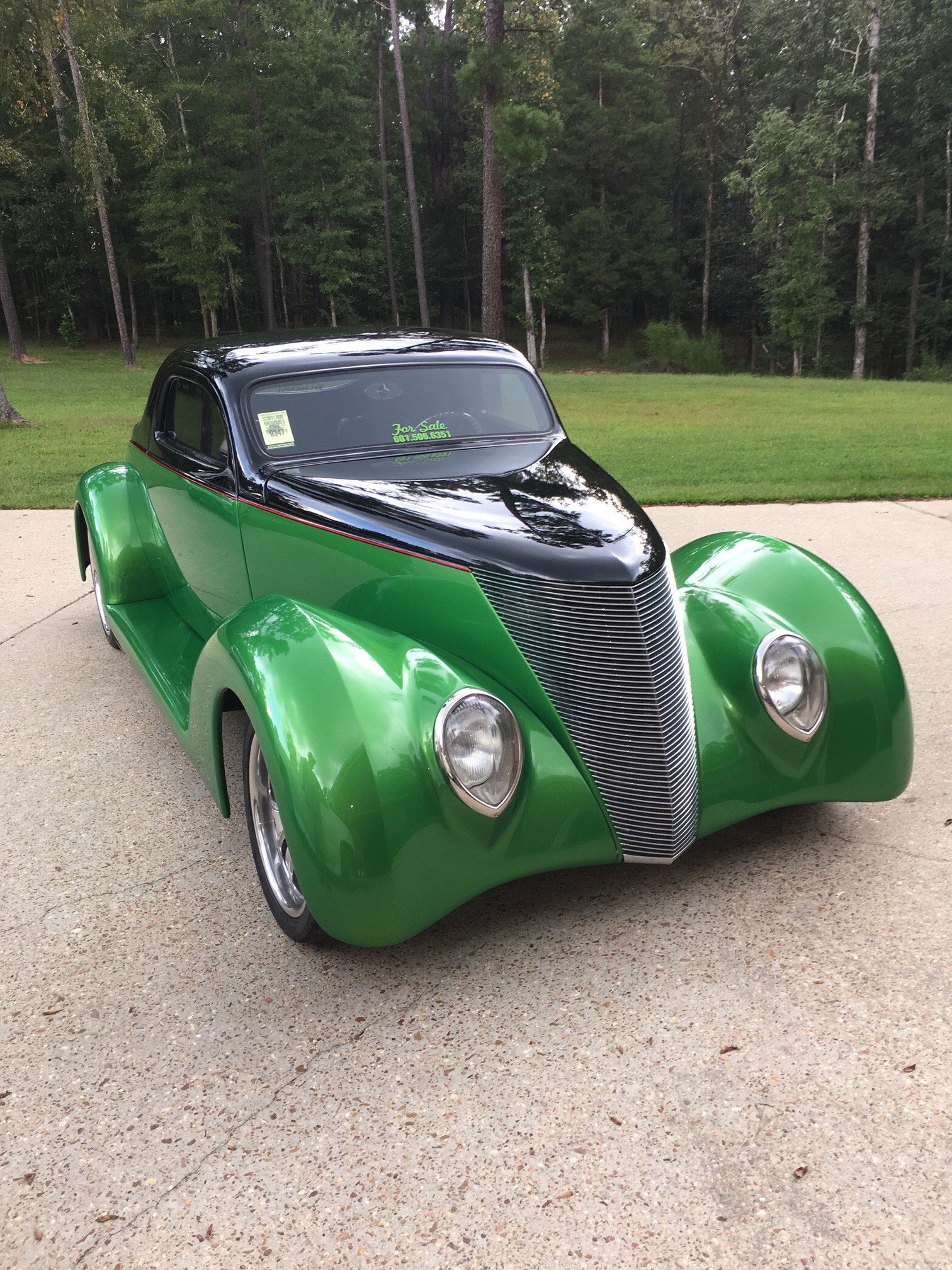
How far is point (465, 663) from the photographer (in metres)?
2.96

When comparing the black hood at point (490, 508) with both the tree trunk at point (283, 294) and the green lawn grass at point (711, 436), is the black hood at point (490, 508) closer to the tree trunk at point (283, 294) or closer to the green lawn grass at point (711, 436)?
the green lawn grass at point (711, 436)

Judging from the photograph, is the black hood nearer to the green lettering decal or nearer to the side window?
the green lettering decal

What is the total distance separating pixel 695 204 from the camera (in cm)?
5206

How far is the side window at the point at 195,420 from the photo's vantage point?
412 centimetres

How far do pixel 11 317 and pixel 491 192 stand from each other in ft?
66.7

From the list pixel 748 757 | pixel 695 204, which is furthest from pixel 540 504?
pixel 695 204

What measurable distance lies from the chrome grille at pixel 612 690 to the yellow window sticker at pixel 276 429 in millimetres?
1424

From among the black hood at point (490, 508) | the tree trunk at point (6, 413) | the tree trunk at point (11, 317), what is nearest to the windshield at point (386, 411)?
the black hood at point (490, 508)

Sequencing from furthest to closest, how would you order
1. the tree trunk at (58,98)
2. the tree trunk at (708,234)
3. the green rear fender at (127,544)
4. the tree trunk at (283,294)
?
the tree trunk at (283,294) → the tree trunk at (708,234) → the tree trunk at (58,98) → the green rear fender at (127,544)

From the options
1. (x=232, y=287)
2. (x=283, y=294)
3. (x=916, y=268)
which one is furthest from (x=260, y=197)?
(x=916, y=268)

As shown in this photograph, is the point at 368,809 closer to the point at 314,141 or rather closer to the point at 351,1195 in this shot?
the point at 351,1195

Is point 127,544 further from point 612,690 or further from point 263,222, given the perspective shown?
point 263,222

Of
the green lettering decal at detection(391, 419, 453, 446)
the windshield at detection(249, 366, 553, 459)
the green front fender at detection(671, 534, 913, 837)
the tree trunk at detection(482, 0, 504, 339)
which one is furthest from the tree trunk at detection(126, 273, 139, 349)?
the green front fender at detection(671, 534, 913, 837)

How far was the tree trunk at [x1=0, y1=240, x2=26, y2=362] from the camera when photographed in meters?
31.8
